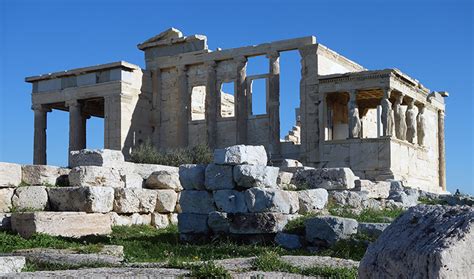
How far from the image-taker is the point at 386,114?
25922 millimetres

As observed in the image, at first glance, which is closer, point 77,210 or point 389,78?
point 77,210

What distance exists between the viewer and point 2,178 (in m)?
12.1

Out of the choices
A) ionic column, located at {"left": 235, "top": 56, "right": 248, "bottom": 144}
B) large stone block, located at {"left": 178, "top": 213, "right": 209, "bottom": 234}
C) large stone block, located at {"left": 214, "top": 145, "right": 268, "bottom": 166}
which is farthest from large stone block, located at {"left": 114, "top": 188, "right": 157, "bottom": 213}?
ionic column, located at {"left": 235, "top": 56, "right": 248, "bottom": 144}

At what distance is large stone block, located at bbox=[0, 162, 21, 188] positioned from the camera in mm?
12095

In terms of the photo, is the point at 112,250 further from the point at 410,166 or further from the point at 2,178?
the point at 410,166

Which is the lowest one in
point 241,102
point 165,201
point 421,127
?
point 165,201

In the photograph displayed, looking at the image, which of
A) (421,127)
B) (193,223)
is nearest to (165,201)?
(193,223)

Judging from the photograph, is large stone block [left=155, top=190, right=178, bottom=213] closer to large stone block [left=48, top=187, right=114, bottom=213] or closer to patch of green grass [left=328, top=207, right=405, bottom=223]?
large stone block [left=48, top=187, right=114, bottom=213]

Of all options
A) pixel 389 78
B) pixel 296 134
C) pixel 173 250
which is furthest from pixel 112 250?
pixel 296 134

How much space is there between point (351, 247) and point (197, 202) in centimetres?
287

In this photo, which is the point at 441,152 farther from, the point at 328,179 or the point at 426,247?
the point at 426,247

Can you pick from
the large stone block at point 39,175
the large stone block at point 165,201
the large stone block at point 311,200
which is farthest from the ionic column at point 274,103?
the large stone block at point 311,200

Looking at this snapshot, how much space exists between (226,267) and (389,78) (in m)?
20.3

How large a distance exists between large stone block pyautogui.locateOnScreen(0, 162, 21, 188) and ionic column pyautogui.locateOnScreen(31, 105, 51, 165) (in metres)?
18.2
